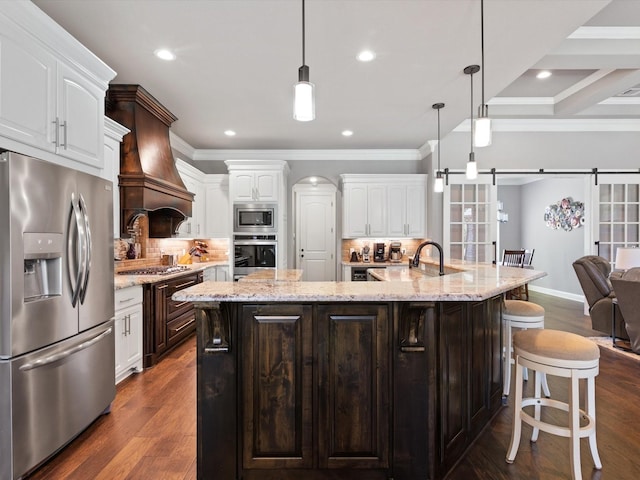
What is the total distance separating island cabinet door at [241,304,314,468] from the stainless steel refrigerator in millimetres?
1123

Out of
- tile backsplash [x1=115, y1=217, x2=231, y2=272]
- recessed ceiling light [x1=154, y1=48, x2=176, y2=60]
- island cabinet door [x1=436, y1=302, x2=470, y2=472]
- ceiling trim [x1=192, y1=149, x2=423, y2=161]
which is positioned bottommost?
island cabinet door [x1=436, y1=302, x2=470, y2=472]

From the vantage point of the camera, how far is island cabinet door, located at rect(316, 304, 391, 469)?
1779 millimetres

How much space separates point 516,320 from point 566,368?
829 millimetres

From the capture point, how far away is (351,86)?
3627mm

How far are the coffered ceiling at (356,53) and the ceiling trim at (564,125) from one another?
49cm

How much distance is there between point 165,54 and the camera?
295 cm

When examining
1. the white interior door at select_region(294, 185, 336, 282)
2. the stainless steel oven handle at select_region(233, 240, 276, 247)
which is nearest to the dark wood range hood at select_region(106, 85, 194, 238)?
the stainless steel oven handle at select_region(233, 240, 276, 247)

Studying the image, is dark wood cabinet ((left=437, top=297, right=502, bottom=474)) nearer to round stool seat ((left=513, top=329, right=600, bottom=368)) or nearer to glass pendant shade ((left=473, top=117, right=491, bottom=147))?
round stool seat ((left=513, top=329, right=600, bottom=368))

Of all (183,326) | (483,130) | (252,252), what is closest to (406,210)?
(252,252)

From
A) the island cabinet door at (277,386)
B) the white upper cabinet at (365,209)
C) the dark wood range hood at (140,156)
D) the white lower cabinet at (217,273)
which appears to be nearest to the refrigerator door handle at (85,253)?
the island cabinet door at (277,386)

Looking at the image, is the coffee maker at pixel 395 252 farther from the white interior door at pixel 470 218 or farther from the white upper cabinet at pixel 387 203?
the white interior door at pixel 470 218

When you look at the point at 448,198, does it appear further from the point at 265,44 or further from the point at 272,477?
the point at 272,477

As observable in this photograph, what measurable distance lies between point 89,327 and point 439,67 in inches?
137

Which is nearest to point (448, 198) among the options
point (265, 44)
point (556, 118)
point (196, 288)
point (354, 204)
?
point (354, 204)
